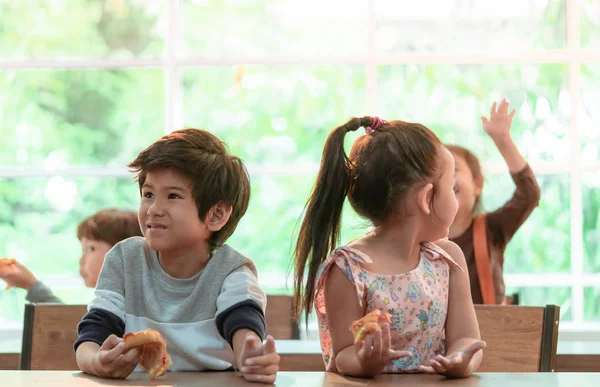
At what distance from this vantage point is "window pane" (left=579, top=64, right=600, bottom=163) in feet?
16.5

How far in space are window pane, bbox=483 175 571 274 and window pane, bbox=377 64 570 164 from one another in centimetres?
15

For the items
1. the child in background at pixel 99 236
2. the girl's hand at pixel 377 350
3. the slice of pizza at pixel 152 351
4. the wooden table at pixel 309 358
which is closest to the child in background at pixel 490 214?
the wooden table at pixel 309 358

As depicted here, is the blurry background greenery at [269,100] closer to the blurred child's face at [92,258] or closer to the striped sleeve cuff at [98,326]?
the blurred child's face at [92,258]

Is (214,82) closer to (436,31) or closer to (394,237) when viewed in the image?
(436,31)

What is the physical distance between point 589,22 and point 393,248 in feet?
11.7

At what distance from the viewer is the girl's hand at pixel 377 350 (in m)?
1.50

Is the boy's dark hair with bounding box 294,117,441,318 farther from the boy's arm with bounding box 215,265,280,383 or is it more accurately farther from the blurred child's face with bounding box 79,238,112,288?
the blurred child's face with bounding box 79,238,112,288

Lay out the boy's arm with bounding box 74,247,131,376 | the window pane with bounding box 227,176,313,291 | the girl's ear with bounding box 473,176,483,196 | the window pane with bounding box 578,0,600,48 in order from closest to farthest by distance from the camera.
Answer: the boy's arm with bounding box 74,247,131,376 < the girl's ear with bounding box 473,176,483,196 < the window pane with bounding box 578,0,600,48 < the window pane with bounding box 227,176,313,291

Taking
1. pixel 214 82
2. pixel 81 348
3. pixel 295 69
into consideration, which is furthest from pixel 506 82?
pixel 81 348

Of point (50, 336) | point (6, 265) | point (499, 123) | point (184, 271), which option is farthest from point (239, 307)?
point (6, 265)

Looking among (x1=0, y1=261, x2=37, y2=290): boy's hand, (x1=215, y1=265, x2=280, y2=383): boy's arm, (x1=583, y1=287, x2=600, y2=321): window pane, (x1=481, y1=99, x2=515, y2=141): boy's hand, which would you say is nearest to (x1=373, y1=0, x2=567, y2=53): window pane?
(x1=583, y1=287, x2=600, y2=321): window pane

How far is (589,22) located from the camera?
16.5ft

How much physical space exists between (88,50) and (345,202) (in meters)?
3.50

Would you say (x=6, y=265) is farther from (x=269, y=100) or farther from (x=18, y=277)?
(x=269, y=100)
